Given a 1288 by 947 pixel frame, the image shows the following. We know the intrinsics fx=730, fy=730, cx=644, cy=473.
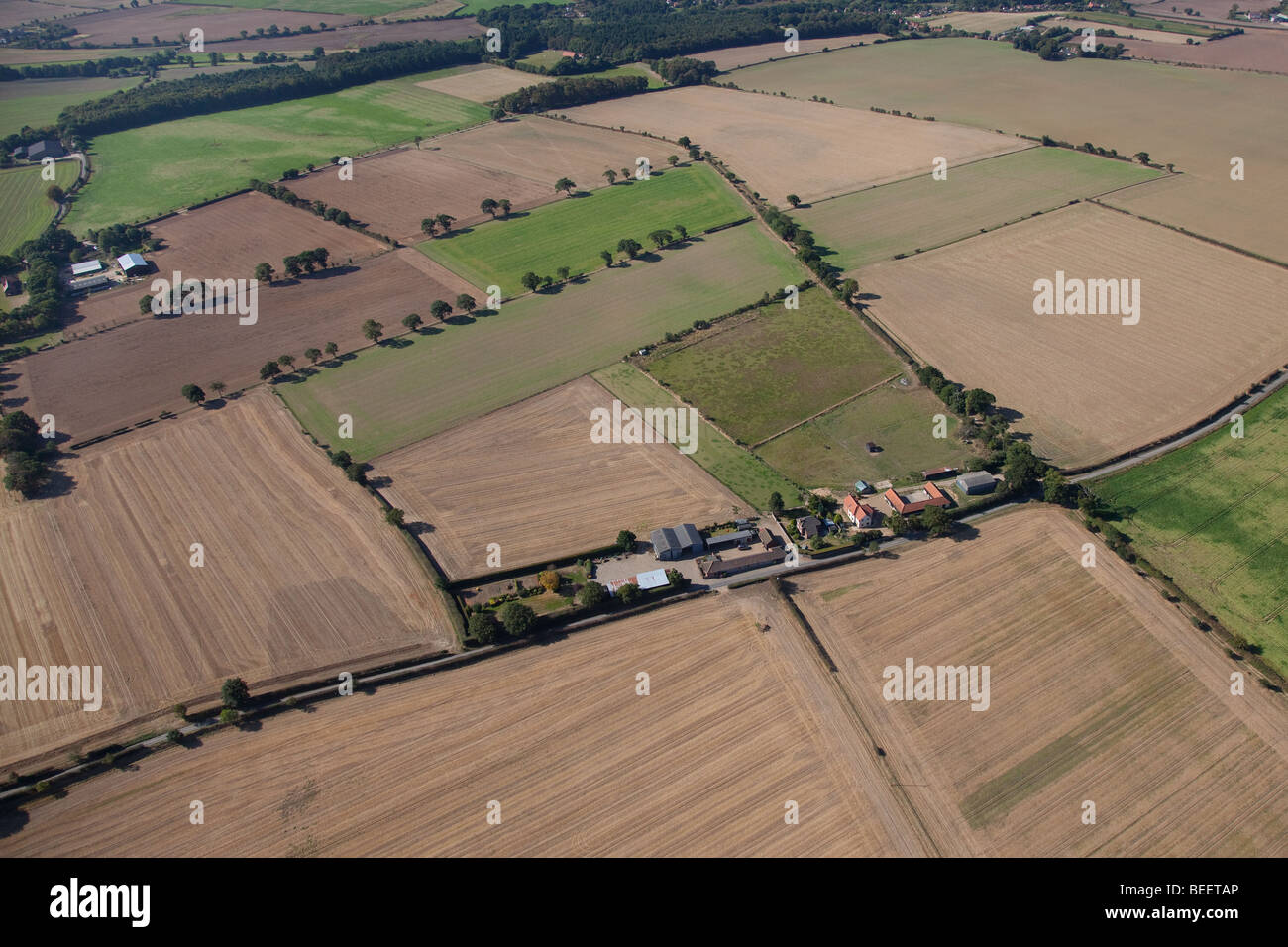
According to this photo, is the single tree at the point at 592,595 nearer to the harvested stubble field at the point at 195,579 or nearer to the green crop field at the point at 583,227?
the harvested stubble field at the point at 195,579

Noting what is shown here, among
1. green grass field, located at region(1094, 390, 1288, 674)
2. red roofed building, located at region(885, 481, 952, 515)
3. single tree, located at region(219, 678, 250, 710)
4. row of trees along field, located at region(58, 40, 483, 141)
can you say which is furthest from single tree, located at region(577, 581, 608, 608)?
row of trees along field, located at region(58, 40, 483, 141)

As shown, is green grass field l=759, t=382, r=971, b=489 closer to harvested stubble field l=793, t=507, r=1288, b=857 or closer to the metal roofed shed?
harvested stubble field l=793, t=507, r=1288, b=857

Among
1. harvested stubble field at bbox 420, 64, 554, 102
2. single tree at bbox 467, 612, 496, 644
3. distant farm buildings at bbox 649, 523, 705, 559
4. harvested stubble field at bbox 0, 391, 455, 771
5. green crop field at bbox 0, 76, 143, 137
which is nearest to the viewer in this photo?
harvested stubble field at bbox 0, 391, 455, 771

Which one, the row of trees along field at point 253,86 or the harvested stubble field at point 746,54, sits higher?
the harvested stubble field at point 746,54

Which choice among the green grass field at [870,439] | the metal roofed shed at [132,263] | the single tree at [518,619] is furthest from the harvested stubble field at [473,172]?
the single tree at [518,619]

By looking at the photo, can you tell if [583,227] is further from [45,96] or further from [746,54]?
[45,96]

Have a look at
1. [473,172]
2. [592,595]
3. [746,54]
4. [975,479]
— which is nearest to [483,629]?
[592,595]

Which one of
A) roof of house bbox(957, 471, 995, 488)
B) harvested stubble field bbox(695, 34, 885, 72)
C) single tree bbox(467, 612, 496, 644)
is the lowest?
single tree bbox(467, 612, 496, 644)
